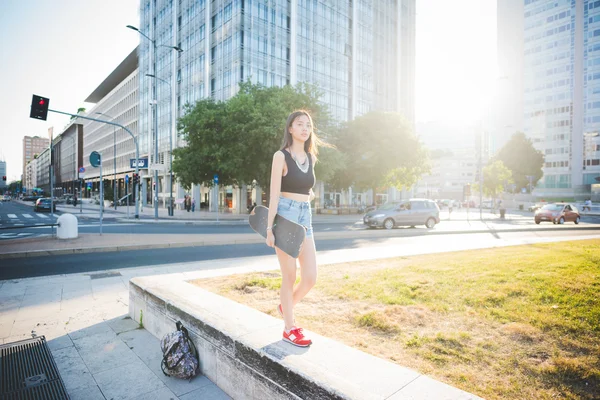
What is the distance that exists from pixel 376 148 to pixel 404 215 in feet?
49.3

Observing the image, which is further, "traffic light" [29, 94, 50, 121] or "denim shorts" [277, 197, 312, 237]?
"traffic light" [29, 94, 50, 121]

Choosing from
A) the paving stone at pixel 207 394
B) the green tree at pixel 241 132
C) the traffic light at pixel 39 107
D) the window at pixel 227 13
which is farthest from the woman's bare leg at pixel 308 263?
the window at pixel 227 13

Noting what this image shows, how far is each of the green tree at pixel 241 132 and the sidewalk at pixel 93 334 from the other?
16309mm

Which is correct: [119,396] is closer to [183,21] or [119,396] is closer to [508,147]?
[183,21]

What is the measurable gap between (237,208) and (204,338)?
36.4 m

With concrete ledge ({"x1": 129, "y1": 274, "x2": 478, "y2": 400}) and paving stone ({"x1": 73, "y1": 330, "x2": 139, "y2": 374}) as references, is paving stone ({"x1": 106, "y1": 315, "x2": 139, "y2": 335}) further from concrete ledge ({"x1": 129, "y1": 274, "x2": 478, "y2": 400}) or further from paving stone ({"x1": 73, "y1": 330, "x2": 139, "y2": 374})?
concrete ledge ({"x1": 129, "y1": 274, "x2": 478, "y2": 400})

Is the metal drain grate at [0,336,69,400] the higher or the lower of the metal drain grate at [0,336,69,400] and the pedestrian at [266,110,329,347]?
the lower

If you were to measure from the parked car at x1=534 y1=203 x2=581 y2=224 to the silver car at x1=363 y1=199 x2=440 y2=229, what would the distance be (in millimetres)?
10137

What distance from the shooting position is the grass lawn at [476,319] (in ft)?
7.30

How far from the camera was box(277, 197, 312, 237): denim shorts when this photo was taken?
2.85 m

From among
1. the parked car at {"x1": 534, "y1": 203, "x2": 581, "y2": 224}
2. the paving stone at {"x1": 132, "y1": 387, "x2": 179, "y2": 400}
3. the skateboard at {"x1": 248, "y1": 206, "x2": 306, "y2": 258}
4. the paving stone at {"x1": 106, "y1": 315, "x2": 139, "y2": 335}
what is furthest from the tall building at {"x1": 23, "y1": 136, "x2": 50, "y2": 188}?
A: the skateboard at {"x1": 248, "y1": 206, "x2": 306, "y2": 258}

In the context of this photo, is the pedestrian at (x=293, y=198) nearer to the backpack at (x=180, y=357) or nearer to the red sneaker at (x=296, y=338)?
the red sneaker at (x=296, y=338)


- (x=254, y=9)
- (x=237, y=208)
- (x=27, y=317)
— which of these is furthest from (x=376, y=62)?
(x=27, y=317)

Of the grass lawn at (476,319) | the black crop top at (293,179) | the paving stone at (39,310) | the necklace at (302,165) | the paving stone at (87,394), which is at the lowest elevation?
the paving stone at (39,310)
